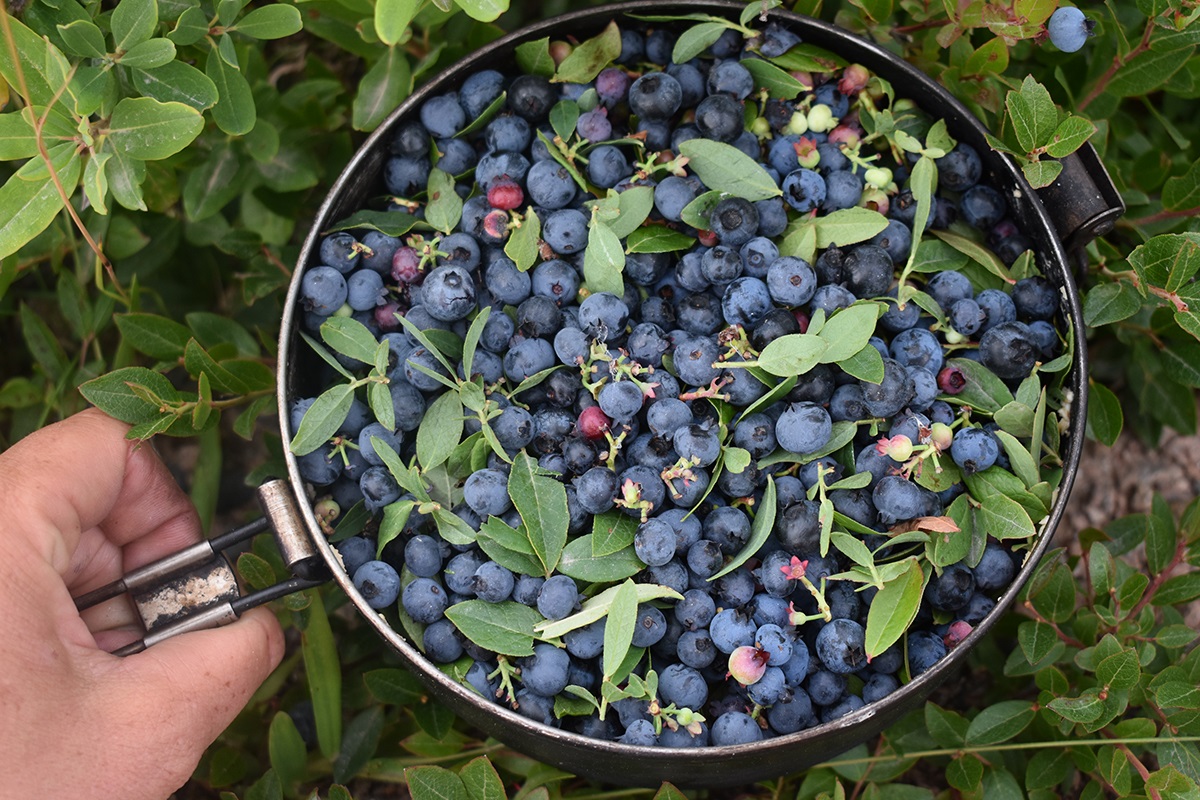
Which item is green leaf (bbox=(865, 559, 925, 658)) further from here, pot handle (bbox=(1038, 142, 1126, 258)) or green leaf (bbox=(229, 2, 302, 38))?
green leaf (bbox=(229, 2, 302, 38))

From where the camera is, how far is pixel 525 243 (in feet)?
3.94

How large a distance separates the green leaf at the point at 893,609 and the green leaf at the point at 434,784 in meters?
0.56

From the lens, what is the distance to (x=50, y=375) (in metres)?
1.62

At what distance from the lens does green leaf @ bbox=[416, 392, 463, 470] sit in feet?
3.81

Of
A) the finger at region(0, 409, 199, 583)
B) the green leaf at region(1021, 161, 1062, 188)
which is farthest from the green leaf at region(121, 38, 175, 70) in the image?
the green leaf at region(1021, 161, 1062, 188)

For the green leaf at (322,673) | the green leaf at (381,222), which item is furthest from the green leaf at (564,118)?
the green leaf at (322,673)

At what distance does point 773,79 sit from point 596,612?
2.31ft

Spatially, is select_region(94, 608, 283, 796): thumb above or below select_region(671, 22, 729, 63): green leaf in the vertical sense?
below

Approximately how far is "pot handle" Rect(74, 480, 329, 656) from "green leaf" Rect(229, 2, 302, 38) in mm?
567

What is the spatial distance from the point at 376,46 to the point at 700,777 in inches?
44.1

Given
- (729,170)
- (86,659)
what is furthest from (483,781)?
(729,170)

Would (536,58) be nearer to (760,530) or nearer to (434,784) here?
(760,530)

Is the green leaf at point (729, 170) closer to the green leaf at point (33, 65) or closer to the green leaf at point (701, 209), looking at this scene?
the green leaf at point (701, 209)

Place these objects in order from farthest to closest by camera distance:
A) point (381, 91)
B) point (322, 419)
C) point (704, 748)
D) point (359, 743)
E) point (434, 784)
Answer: point (359, 743), point (381, 91), point (434, 784), point (322, 419), point (704, 748)
